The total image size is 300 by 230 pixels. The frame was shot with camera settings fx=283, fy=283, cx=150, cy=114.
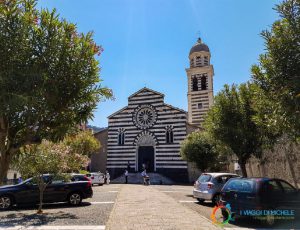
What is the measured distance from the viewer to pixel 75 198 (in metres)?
13.9

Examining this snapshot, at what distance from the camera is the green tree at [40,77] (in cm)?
880

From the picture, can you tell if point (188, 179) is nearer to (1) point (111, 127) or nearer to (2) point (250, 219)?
(1) point (111, 127)

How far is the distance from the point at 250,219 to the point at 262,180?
1.68m

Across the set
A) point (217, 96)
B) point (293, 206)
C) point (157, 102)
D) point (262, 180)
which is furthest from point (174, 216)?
point (157, 102)

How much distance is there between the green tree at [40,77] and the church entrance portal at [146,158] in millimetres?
26345

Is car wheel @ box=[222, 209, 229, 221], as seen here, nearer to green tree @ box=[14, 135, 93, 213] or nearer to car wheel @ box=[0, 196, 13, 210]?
green tree @ box=[14, 135, 93, 213]

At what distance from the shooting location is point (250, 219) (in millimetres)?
9992

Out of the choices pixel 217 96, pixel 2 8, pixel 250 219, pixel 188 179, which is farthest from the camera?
pixel 188 179

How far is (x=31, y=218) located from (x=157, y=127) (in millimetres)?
27465

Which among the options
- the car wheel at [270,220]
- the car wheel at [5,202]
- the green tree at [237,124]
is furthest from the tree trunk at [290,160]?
the car wheel at [5,202]

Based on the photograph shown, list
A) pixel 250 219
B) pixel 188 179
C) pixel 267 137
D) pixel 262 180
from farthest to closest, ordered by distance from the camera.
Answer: pixel 188 179 < pixel 267 137 < pixel 250 219 < pixel 262 180

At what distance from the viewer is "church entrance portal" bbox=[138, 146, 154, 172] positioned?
120 ft

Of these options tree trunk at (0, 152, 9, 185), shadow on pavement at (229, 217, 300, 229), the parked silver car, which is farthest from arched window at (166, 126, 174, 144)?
tree trunk at (0, 152, 9, 185)

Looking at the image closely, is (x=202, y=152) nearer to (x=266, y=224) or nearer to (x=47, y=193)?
(x=47, y=193)
